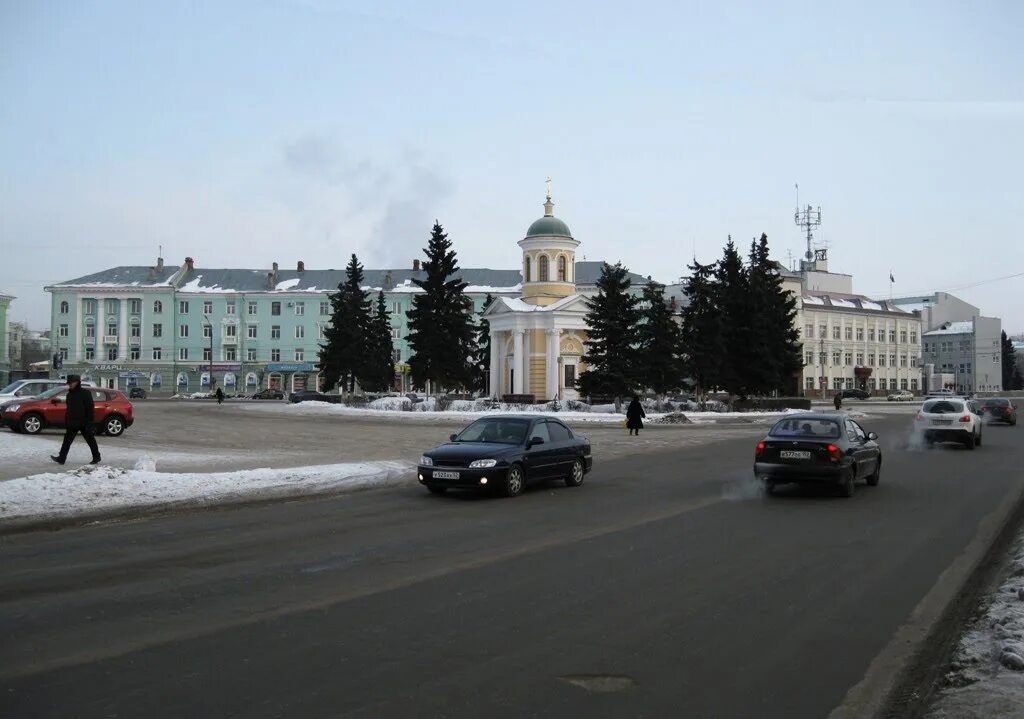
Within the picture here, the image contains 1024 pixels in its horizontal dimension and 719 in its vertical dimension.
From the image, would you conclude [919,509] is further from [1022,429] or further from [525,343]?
[525,343]

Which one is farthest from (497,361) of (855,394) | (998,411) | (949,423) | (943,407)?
(855,394)

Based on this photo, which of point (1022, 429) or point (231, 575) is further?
point (1022, 429)

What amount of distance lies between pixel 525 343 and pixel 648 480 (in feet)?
169

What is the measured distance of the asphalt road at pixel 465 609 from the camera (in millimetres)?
5609

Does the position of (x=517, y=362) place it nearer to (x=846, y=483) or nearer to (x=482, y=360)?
(x=482, y=360)

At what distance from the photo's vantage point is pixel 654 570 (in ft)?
31.5

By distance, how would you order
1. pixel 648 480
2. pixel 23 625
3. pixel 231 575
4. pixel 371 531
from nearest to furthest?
pixel 23 625 → pixel 231 575 → pixel 371 531 → pixel 648 480

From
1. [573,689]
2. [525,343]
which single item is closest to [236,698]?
[573,689]

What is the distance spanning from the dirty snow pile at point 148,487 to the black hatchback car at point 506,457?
2.40 metres

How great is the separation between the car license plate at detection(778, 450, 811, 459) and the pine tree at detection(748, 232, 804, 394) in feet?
149

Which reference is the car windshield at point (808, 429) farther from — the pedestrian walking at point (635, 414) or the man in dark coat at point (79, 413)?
the pedestrian walking at point (635, 414)

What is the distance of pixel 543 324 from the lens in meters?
69.9

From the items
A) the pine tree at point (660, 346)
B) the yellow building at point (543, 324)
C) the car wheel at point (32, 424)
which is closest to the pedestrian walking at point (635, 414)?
the car wheel at point (32, 424)

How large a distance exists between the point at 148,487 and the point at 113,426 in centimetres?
1544
